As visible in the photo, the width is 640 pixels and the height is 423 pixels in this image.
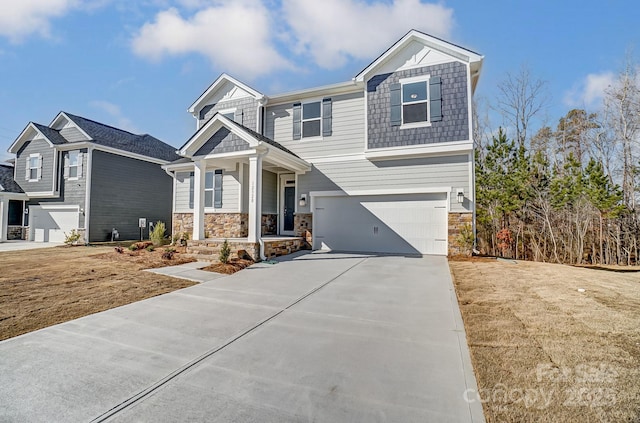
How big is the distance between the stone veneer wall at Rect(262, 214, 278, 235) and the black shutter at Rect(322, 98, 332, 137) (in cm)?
391

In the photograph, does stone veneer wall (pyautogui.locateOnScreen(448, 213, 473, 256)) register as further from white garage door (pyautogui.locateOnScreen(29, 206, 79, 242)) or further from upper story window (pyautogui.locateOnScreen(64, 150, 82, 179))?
upper story window (pyautogui.locateOnScreen(64, 150, 82, 179))

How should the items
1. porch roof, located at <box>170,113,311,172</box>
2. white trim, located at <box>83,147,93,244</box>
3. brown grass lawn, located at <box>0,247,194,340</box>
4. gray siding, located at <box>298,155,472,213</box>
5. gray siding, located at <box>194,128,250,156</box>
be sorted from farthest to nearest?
white trim, located at <box>83,147,93,244</box> → gray siding, located at <box>298,155,472,213</box> → gray siding, located at <box>194,128,250,156</box> → porch roof, located at <box>170,113,311,172</box> → brown grass lawn, located at <box>0,247,194,340</box>

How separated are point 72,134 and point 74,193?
10.8 feet

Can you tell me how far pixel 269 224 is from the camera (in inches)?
461

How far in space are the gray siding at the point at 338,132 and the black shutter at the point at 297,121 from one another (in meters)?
0.15

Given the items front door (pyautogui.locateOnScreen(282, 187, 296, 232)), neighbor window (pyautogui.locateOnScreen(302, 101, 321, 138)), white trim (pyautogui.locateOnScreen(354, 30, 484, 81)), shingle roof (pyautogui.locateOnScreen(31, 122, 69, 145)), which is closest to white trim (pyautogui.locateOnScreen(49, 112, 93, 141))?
shingle roof (pyautogui.locateOnScreen(31, 122, 69, 145))

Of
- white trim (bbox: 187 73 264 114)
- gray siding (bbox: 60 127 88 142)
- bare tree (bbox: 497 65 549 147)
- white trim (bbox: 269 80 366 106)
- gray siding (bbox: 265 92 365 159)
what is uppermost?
bare tree (bbox: 497 65 549 147)

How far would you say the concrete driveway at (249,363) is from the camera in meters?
2.15

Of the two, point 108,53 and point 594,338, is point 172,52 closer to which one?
point 108,53

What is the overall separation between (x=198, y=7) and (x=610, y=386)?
11090mm

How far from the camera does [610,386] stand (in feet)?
7.68

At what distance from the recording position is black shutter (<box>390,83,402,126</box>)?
9.95 m

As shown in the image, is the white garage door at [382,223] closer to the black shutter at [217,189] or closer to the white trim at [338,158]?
the white trim at [338,158]

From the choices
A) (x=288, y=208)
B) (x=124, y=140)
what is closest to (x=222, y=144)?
(x=288, y=208)
